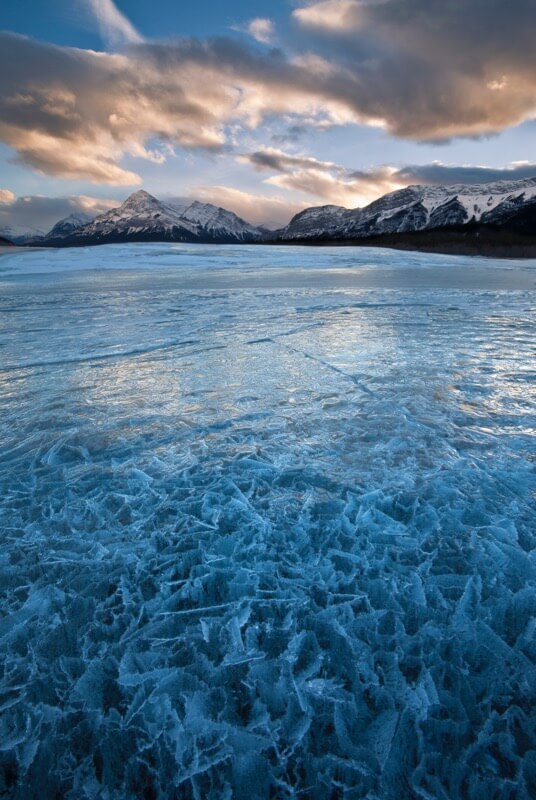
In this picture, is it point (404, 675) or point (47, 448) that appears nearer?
point (404, 675)

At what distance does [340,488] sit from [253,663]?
34.9 inches

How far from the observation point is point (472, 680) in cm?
109

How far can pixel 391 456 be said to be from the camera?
2139 mm

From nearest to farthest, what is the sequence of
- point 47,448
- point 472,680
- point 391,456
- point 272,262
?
point 472,680 → point 391,456 → point 47,448 → point 272,262

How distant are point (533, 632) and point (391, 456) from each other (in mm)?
1014

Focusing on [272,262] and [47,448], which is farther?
[272,262]

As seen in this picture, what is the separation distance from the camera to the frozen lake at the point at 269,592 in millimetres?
950

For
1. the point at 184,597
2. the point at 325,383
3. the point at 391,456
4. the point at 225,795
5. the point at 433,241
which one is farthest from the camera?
the point at 433,241

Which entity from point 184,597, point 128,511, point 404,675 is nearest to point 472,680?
point 404,675

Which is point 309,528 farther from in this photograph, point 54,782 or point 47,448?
point 47,448

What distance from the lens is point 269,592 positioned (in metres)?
1.35

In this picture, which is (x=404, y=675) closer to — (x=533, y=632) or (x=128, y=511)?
(x=533, y=632)

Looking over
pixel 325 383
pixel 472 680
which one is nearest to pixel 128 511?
pixel 472 680

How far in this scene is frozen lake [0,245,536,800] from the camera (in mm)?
950
